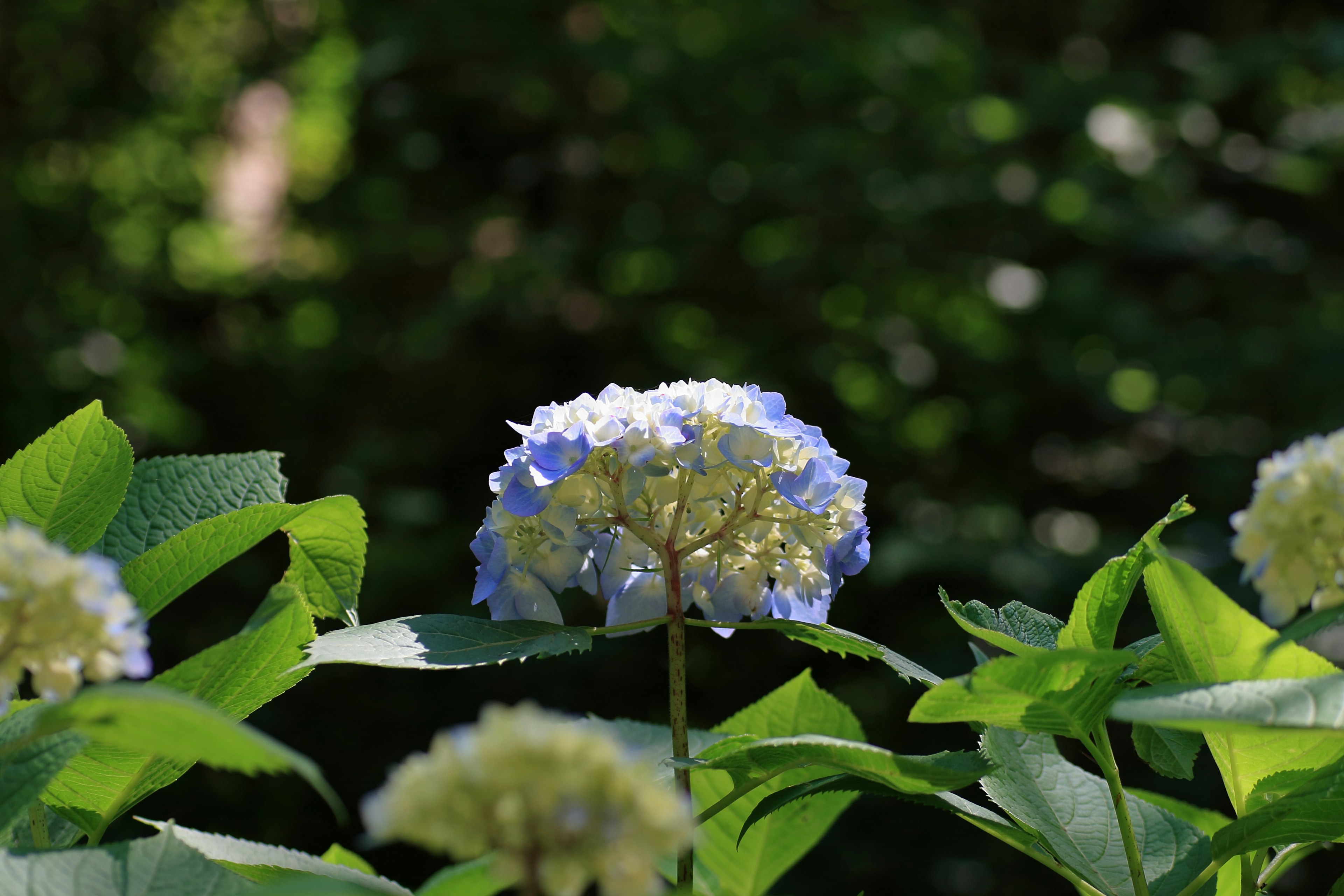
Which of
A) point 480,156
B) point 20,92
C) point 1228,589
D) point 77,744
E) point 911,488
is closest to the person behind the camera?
point 77,744

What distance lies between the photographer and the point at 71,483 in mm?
815

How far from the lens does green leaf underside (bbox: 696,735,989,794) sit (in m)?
0.66

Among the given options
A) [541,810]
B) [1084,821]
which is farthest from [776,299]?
[541,810]

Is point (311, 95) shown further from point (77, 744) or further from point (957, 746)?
point (77, 744)

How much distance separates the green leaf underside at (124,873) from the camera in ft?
1.80

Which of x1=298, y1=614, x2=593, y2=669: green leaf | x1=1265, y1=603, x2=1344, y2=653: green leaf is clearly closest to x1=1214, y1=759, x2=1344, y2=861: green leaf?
x1=1265, y1=603, x2=1344, y2=653: green leaf

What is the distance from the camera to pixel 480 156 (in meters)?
4.18

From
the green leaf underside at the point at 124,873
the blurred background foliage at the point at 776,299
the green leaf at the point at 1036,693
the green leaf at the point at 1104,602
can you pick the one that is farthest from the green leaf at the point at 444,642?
the blurred background foliage at the point at 776,299

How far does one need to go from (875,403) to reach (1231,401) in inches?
41.9

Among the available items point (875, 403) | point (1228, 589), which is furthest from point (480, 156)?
point (1228, 589)

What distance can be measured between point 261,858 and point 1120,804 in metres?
0.56

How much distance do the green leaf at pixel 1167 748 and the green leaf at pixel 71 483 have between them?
75 cm

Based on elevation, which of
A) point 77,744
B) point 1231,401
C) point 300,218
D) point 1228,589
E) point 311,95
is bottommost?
point 1228,589

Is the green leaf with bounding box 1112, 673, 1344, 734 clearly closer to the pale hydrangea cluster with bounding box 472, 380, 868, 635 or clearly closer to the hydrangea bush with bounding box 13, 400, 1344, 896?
the hydrangea bush with bounding box 13, 400, 1344, 896
